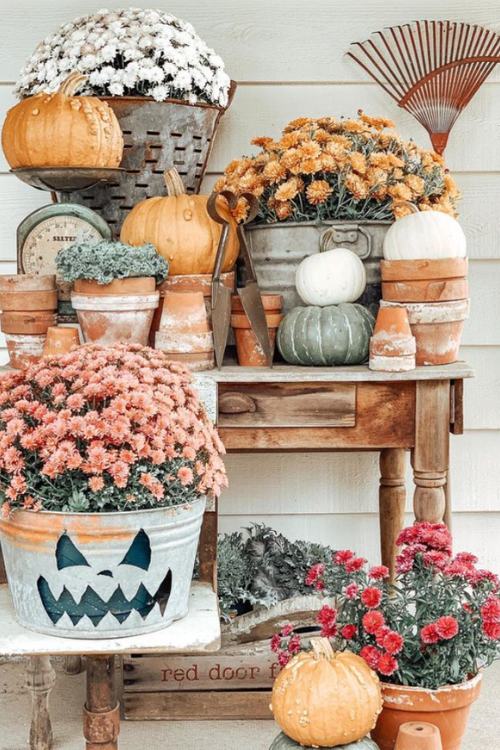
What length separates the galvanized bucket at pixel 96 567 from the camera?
163cm

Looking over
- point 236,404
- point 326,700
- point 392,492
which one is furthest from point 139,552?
point 392,492

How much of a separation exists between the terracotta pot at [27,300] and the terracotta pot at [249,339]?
397 mm

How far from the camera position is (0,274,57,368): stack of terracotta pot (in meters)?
2.18

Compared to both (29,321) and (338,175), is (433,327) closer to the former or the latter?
(338,175)

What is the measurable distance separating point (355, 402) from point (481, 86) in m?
1.09

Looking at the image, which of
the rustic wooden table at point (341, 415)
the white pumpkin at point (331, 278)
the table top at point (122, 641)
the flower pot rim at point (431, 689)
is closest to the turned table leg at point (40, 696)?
the rustic wooden table at point (341, 415)

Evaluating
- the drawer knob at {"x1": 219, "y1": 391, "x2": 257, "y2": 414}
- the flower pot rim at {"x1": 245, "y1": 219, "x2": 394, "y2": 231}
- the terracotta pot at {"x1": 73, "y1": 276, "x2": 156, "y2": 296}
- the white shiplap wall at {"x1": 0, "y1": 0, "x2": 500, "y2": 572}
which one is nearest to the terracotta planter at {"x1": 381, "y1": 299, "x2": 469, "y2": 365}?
the flower pot rim at {"x1": 245, "y1": 219, "x2": 394, "y2": 231}

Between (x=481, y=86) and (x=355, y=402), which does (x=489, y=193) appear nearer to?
(x=481, y=86)

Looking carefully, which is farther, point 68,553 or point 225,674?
point 225,674

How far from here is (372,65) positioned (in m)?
2.70

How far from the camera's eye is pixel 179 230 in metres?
2.18

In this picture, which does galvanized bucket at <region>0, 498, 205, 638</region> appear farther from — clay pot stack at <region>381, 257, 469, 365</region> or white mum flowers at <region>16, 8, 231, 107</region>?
white mum flowers at <region>16, 8, 231, 107</region>

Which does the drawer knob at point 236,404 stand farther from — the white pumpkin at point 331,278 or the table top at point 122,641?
the table top at point 122,641

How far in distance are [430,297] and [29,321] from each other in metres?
0.85
